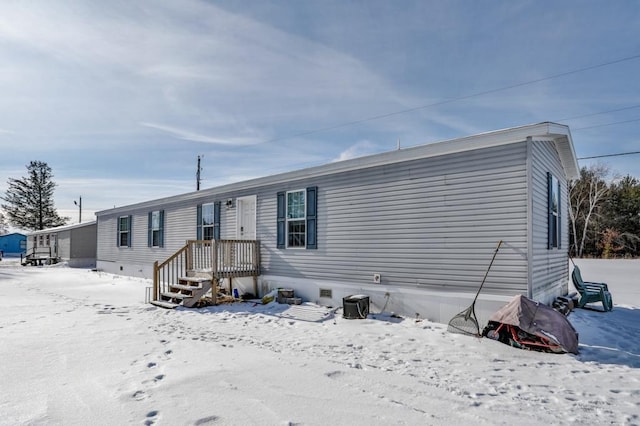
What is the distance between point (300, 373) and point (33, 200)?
5033 centimetres

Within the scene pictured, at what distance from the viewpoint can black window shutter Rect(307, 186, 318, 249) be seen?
9.36m

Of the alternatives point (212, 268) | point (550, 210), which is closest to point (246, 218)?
point (212, 268)

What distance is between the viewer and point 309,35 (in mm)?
10672

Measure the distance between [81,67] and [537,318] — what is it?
10.0 metres

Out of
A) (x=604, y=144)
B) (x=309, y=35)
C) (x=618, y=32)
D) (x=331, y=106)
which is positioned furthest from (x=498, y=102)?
(x=604, y=144)

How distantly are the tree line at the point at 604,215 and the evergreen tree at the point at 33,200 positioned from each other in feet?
168

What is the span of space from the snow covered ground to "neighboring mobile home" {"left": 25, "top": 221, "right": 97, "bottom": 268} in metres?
19.3

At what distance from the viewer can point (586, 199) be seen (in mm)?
30719

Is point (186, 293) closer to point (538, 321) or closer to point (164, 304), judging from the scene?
point (164, 304)

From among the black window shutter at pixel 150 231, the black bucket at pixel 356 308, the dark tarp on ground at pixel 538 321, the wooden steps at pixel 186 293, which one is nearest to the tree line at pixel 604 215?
the black bucket at pixel 356 308

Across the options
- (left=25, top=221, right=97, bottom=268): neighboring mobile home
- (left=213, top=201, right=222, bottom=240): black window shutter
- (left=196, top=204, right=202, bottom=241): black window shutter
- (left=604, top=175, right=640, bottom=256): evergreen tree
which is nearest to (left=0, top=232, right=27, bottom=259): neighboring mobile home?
(left=25, top=221, right=97, bottom=268): neighboring mobile home

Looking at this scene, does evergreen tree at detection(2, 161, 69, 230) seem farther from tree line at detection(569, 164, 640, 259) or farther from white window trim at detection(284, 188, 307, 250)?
tree line at detection(569, 164, 640, 259)

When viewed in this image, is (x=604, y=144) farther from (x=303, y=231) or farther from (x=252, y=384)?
(x=252, y=384)

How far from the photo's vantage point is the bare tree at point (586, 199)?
29312mm
